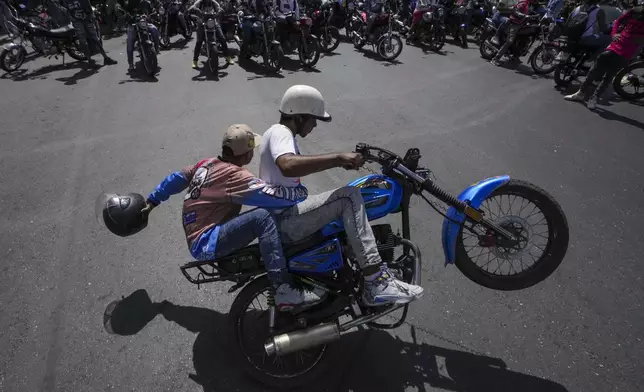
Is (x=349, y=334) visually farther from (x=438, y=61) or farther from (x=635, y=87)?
(x=438, y=61)

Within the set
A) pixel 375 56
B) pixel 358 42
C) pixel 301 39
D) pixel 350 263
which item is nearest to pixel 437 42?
pixel 375 56

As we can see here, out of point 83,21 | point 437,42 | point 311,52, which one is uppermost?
point 83,21

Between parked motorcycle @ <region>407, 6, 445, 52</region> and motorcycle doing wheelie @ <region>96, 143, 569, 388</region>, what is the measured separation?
994 cm

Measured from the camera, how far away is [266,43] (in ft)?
28.7

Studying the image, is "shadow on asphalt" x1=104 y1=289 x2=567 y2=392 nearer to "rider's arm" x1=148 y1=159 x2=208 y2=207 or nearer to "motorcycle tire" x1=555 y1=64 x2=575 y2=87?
"rider's arm" x1=148 y1=159 x2=208 y2=207

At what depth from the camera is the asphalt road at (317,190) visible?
2.33 meters

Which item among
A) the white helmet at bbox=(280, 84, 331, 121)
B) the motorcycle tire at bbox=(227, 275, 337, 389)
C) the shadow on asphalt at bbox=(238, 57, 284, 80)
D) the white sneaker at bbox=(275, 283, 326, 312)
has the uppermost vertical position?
the white helmet at bbox=(280, 84, 331, 121)

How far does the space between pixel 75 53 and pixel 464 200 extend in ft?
34.0

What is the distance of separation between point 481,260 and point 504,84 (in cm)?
646

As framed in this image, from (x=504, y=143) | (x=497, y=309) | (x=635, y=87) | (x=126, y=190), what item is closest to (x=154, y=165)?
(x=126, y=190)

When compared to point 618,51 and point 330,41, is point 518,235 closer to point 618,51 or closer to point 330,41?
point 618,51

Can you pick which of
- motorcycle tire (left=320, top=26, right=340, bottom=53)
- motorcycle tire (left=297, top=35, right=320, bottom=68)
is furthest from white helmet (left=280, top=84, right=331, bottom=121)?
motorcycle tire (left=320, top=26, right=340, bottom=53)

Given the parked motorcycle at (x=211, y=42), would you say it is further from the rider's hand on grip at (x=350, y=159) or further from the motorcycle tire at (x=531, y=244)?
the motorcycle tire at (x=531, y=244)

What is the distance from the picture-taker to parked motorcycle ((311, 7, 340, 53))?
10742 millimetres
